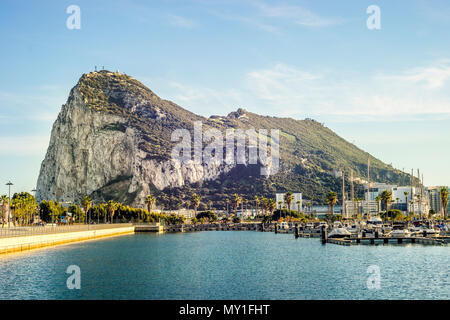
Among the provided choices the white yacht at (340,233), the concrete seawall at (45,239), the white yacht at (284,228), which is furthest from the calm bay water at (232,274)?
the white yacht at (284,228)

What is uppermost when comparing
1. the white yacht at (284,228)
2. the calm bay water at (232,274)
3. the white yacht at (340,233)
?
the white yacht at (340,233)

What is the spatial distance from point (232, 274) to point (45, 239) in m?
54.7

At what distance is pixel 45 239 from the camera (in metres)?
103

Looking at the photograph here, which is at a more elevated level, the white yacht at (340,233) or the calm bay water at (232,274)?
the white yacht at (340,233)

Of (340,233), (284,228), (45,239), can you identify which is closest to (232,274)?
(340,233)

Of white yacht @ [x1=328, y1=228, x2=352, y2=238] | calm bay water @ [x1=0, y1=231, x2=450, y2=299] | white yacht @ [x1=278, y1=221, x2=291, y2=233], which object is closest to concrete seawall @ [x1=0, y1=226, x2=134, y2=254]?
calm bay water @ [x1=0, y1=231, x2=450, y2=299]

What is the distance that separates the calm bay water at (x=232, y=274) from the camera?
4997 centimetres

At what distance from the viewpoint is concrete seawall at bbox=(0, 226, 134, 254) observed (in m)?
84.1

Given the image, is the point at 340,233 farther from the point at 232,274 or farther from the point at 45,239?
the point at 45,239

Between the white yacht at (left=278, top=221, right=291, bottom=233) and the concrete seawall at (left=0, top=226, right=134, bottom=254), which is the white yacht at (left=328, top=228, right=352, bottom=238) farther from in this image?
the concrete seawall at (left=0, top=226, right=134, bottom=254)

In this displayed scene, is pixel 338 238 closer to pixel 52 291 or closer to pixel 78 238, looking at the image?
pixel 78 238

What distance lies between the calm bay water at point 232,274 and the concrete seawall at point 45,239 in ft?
8.98

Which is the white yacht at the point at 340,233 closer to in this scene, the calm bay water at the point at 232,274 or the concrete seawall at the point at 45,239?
the calm bay water at the point at 232,274
